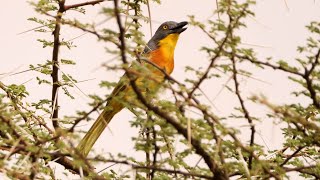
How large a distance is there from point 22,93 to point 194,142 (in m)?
1.86

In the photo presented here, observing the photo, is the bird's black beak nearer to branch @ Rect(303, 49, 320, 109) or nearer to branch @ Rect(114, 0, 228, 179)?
branch @ Rect(303, 49, 320, 109)

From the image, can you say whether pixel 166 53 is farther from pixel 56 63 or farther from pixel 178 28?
pixel 56 63

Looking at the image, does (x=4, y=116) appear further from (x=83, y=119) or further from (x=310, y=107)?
(x=310, y=107)

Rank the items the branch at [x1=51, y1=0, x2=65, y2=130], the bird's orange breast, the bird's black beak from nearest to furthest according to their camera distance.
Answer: the branch at [x1=51, y1=0, x2=65, y2=130], the bird's orange breast, the bird's black beak

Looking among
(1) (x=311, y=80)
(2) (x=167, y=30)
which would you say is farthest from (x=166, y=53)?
(1) (x=311, y=80)

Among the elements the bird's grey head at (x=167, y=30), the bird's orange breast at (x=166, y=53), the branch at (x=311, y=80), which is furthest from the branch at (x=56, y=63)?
the branch at (x=311, y=80)

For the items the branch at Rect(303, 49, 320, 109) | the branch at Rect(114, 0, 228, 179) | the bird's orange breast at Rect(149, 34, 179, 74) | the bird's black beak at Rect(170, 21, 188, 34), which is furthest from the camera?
the bird's black beak at Rect(170, 21, 188, 34)

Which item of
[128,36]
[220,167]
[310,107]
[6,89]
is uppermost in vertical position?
[128,36]

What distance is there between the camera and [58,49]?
408 cm

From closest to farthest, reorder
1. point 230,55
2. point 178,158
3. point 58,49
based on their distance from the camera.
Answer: point 230,55
point 178,158
point 58,49

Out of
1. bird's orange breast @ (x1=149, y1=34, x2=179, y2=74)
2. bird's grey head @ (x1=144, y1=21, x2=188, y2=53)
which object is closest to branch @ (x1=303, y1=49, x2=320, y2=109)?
bird's orange breast @ (x1=149, y1=34, x2=179, y2=74)

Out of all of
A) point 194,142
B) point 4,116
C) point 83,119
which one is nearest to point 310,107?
point 194,142

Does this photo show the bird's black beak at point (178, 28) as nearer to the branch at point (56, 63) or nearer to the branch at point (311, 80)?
the branch at point (56, 63)

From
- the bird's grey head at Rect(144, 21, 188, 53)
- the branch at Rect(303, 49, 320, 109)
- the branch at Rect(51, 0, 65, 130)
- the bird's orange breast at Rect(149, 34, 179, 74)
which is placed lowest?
the branch at Rect(303, 49, 320, 109)
